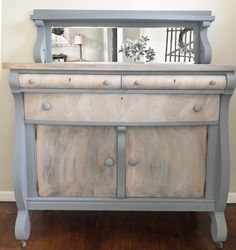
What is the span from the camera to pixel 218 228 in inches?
62.5

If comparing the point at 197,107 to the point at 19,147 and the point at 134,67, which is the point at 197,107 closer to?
the point at 134,67

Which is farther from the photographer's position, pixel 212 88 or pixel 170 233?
pixel 170 233

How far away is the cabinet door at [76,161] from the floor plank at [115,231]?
26cm

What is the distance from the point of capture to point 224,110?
1.53m

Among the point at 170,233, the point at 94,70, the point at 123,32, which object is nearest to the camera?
the point at 94,70

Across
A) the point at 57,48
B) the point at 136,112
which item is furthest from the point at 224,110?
the point at 57,48

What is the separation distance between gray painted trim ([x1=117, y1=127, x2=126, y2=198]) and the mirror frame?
0.75 m

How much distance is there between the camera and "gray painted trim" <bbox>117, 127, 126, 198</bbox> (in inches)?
60.9

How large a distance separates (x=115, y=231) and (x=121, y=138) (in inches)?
22.9

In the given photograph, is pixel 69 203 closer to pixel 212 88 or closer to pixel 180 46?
pixel 212 88

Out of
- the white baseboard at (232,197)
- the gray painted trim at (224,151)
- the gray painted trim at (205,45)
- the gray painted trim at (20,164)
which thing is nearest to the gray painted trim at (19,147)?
the gray painted trim at (20,164)

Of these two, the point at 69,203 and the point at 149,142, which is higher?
the point at 149,142

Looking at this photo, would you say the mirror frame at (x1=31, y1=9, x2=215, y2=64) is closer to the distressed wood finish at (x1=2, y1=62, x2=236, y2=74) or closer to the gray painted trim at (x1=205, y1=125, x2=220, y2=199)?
the distressed wood finish at (x1=2, y1=62, x2=236, y2=74)

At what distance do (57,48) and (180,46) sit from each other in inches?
30.6
